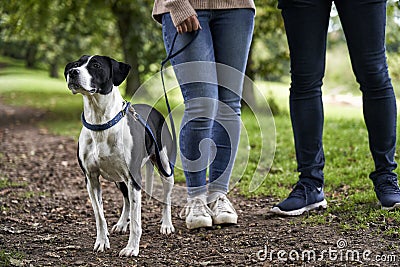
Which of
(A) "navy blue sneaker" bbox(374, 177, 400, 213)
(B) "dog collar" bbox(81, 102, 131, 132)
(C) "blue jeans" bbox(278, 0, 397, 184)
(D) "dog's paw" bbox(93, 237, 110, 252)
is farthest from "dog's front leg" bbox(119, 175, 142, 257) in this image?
(A) "navy blue sneaker" bbox(374, 177, 400, 213)

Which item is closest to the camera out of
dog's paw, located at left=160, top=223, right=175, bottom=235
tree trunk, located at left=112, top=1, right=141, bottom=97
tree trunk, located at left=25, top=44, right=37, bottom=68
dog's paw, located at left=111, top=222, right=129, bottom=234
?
dog's paw, located at left=160, top=223, right=175, bottom=235

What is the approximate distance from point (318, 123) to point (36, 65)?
36502 millimetres

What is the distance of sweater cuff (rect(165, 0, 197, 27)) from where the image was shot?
369 centimetres

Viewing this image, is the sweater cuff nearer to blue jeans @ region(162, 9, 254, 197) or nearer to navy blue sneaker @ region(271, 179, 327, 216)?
blue jeans @ region(162, 9, 254, 197)

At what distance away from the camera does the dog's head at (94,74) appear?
3344mm

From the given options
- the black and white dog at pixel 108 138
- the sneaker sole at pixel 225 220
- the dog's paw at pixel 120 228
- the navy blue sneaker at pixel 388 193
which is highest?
the black and white dog at pixel 108 138

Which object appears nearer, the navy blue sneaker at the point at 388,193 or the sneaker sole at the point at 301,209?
the navy blue sneaker at the point at 388,193

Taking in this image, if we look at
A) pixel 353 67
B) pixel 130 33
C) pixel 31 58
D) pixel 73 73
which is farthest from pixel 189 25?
pixel 31 58

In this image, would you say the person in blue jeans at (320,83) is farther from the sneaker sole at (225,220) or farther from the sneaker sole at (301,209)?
the sneaker sole at (225,220)

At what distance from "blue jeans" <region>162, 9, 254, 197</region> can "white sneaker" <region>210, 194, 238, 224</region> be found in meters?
0.16

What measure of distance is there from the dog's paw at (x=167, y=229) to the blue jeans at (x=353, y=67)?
1062 millimetres

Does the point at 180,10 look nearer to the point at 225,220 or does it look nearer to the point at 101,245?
the point at 225,220

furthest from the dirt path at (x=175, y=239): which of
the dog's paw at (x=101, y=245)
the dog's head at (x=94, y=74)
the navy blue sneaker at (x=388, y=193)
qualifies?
the dog's head at (x=94, y=74)

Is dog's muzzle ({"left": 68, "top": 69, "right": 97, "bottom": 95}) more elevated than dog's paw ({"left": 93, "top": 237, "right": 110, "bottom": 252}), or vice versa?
dog's muzzle ({"left": 68, "top": 69, "right": 97, "bottom": 95})
